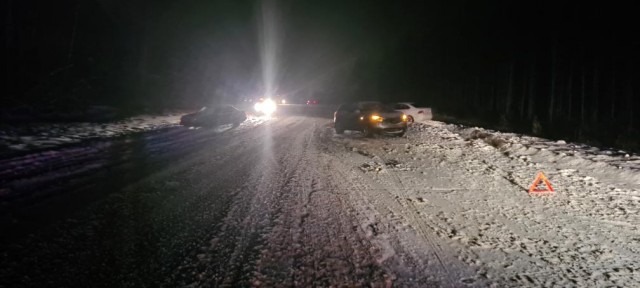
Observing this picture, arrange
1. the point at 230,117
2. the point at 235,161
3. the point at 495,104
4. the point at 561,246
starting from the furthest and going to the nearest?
the point at 495,104, the point at 230,117, the point at 235,161, the point at 561,246

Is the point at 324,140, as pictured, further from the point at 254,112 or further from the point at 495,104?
the point at 495,104

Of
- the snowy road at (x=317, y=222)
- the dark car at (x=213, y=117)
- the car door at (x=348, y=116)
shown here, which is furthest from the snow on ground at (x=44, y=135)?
the car door at (x=348, y=116)

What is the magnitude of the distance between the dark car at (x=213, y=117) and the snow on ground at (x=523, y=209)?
1161cm

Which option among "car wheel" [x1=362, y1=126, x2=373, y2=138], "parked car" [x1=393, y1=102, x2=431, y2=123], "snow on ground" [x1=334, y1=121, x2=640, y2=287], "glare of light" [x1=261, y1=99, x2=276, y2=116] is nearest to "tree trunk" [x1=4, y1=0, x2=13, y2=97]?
"glare of light" [x1=261, y1=99, x2=276, y2=116]

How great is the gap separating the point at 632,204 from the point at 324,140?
930 cm

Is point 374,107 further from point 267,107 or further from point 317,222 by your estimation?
point 267,107

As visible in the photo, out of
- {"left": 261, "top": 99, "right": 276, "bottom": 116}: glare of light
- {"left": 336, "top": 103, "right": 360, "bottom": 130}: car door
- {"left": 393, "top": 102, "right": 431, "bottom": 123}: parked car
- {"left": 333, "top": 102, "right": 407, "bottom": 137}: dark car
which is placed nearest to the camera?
{"left": 333, "top": 102, "right": 407, "bottom": 137}: dark car

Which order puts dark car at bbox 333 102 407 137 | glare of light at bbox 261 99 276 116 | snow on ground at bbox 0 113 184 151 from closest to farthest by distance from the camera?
1. snow on ground at bbox 0 113 184 151
2. dark car at bbox 333 102 407 137
3. glare of light at bbox 261 99 276 116

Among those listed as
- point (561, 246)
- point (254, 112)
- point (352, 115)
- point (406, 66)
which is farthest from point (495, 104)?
point (561, 246)

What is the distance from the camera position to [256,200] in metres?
5.83

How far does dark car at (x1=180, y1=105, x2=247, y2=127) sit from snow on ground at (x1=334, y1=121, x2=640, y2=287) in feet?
38.1

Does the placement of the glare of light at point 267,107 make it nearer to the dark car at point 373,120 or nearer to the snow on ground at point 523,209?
the dark car at point 373,120

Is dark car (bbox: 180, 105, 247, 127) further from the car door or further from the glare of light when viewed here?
the glare of light

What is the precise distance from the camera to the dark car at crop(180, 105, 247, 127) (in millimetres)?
19844
